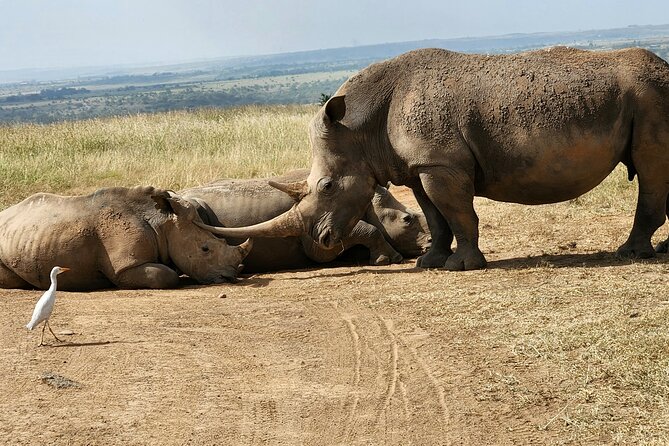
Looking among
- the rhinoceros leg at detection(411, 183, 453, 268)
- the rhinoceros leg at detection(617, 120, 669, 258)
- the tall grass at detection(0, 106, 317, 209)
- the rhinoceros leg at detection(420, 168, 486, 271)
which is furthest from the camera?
the tall grass at detection(0, 106, 317, 209)

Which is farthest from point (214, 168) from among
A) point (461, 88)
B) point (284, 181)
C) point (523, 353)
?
point (523, 353)

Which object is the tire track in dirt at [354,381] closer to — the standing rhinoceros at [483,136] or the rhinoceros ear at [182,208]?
the standing rhinoceros at [483,136]

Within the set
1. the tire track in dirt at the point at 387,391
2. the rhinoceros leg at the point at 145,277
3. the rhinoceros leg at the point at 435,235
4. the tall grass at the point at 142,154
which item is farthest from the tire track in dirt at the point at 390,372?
the tall grass at the point at 142,154

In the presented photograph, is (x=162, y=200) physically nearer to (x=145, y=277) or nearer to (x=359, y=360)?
(x=145, y=277)

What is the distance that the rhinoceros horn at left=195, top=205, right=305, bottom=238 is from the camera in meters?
10.9

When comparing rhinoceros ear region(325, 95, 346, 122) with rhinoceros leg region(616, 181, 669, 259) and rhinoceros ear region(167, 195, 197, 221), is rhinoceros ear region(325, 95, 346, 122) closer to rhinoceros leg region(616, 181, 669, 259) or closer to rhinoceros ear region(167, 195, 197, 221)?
rhinoceros ear region(167, 195, 197, 221)

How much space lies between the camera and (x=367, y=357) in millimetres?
7730

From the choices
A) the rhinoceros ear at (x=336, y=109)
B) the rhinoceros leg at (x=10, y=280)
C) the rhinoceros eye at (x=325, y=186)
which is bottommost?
the rhinoceros leg at (x=10, y=280)

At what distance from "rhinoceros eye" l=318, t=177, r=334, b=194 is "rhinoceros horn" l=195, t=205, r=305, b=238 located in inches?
13.1

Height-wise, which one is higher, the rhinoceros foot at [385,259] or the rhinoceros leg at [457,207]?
the rhinoceros leg at [457,207]

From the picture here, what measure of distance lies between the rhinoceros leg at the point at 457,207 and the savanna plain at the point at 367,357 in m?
0.29

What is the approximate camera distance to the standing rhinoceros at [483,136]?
1029 centimetres

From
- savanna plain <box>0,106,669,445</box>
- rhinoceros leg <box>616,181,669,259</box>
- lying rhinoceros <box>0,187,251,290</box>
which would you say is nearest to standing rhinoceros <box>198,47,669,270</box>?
rhinoceros leg <box>616,181,669,259</box>

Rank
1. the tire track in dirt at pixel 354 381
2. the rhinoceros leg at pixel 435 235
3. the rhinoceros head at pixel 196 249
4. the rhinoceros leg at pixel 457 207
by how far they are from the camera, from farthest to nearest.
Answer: the rhinoceros leg at pixel 435 235 → the rhinoceros head at pixel 196 249 → the rhinoceros leg at pixel 457 207 → the tire track in dirt at pixel 354 381
